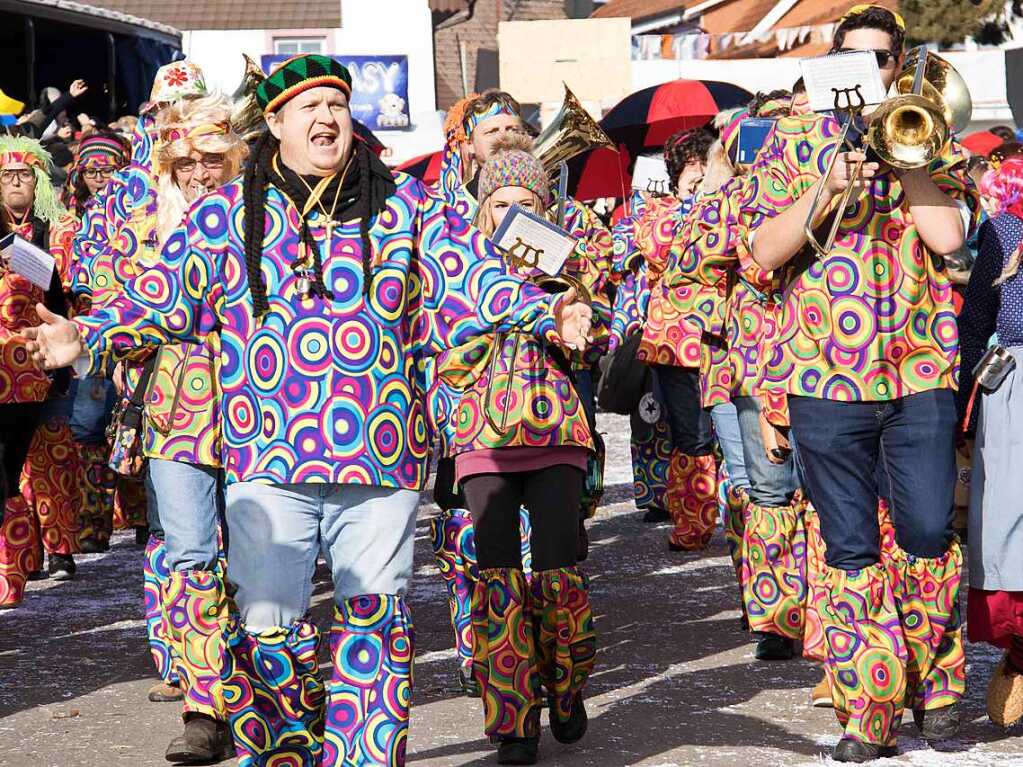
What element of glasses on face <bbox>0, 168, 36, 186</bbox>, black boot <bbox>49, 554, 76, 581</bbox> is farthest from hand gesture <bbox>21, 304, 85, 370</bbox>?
black boot <bbox>49, 554, 76, 581</bbox>

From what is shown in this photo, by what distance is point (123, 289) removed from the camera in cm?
476

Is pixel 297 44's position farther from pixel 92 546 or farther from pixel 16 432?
pixel 16 432

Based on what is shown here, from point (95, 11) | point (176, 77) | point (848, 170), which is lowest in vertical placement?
point (848, 170)

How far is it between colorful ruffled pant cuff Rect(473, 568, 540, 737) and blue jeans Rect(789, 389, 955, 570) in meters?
0.97

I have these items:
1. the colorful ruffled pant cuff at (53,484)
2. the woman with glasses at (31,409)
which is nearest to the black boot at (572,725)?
the woman with glasses at (31,409)

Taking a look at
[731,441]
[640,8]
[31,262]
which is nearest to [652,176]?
[731,441]

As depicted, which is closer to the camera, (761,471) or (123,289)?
(123,289)

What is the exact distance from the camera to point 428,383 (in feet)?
15.7

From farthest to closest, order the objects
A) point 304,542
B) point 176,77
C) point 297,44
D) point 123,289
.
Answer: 1. point 297,44
2. point 176,77
3. point 123,289
4. point 304,542

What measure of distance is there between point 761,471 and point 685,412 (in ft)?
9.87

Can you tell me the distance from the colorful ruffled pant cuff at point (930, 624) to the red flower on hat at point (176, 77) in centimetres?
377

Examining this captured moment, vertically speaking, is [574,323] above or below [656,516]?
above

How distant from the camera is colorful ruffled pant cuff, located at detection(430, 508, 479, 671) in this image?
A: 6.61 m

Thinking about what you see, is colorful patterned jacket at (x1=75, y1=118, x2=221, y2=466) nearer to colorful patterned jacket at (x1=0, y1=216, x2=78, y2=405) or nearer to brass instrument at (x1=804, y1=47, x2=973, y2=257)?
colorful patterned jacket at (x1=0, y1=216, x2=78, y2=405)
